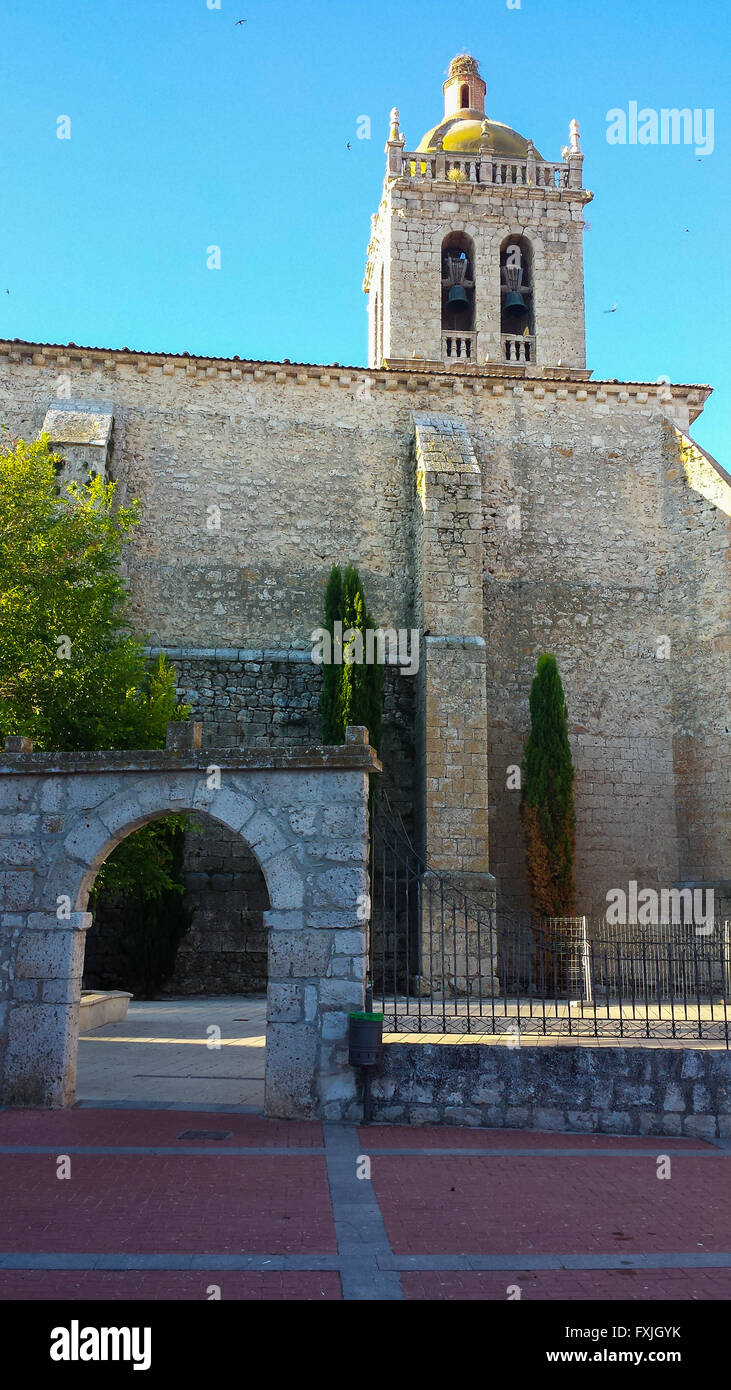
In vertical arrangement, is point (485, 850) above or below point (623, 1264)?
above

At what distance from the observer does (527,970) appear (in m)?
14.9

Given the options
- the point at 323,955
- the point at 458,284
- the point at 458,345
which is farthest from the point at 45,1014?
the point at 458,284

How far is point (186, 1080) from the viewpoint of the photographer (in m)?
8.34

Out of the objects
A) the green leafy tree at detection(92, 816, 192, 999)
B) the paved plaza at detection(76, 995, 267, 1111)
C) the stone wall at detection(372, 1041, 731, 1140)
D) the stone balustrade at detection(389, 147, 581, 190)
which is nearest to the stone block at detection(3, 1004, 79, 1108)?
the paved plaza at detection(76, 995, 267, 1111)

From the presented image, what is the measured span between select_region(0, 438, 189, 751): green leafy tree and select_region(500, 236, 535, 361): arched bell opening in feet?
44.4

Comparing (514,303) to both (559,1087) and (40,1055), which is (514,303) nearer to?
(559,1087)

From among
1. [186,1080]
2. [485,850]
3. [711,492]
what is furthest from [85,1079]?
[711,492]

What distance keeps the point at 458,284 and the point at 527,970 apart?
1684cm

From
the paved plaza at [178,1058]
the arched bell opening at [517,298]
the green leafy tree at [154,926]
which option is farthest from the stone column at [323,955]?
the arched bell opening at [517,298]

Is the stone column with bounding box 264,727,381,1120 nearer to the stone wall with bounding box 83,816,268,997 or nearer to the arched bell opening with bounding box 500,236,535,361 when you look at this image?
the stone wall with bounding box 83,816,268,997

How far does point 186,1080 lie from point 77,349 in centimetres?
1368

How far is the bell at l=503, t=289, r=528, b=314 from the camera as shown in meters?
23.8

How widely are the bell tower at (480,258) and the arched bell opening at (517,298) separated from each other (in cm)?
2
